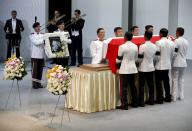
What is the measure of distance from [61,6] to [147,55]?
8.19m

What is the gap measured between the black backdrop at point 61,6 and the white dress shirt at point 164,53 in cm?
772

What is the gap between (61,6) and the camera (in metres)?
16.9

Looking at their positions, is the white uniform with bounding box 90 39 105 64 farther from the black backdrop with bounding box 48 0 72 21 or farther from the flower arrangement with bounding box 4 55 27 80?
the black backdrop with bounding box 48 0 72 21

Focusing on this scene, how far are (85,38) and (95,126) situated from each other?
9.50 m

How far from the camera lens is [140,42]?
957 cm

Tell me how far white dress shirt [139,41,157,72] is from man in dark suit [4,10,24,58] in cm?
671

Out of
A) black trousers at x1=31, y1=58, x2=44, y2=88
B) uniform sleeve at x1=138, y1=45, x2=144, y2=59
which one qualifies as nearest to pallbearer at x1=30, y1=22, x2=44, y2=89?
black trousers at x1=31, y1=58, x2=44, y2=88

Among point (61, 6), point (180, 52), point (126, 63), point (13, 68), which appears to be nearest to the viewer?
point (13, 68)

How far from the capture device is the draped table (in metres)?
8.67

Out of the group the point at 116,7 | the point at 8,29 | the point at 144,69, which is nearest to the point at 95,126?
the point at 144,69

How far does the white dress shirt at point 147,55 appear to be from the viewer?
9195 millimetres

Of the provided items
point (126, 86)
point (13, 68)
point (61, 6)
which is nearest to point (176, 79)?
point (126, 86)

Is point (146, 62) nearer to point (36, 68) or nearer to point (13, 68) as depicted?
point (13, 68)

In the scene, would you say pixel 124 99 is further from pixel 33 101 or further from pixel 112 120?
pixel 33 101
